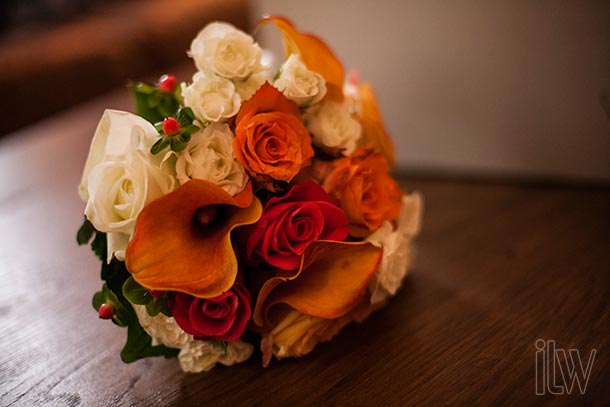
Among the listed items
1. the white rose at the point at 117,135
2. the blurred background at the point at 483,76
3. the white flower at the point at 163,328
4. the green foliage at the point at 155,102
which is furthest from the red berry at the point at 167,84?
the blurred background at the point at 483,76

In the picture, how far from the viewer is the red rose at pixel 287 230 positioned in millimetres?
517

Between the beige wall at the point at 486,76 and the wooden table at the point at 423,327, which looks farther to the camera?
the beige wall at the point at 486,76

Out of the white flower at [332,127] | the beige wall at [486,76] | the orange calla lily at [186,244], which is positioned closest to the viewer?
the orange calla lily at [186,244]

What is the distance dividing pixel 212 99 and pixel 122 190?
109 millimetres

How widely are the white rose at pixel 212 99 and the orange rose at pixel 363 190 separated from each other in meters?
0.11

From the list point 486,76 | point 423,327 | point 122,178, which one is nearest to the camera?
point 122,178

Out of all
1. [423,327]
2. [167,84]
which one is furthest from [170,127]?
[423,327]

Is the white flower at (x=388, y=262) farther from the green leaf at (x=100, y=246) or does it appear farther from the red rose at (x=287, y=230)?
the green leaf at (x=100, y=246)

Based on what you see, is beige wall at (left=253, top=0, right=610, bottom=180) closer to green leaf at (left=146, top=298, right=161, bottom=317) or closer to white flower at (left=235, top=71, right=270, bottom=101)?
white flower at (left=235, top=71, right=270, bottom=101)

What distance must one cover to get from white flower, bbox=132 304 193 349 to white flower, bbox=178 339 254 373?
0.01 metres

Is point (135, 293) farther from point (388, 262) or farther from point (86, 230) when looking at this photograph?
point (388, 262)

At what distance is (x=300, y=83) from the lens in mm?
569

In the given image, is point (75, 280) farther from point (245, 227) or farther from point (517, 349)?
point (517, 349)

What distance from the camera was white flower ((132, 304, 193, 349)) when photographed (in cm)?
54
